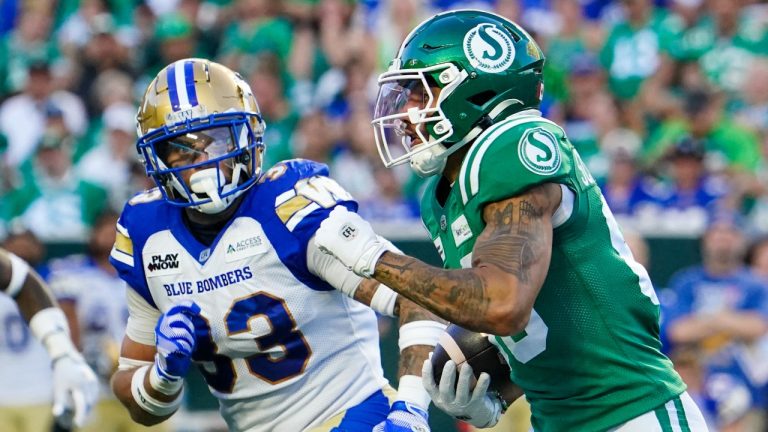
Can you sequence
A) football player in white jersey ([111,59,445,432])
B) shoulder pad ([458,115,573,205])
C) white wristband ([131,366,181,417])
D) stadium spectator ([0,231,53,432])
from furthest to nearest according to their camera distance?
stadium spectator ([0,231,53,432]), white wristband ([131,366,181,417]), football player in white jersey ([111,59,445,432]), shoulder pad ([458,115,573,205])

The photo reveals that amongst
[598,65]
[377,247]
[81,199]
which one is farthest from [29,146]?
[377,247]

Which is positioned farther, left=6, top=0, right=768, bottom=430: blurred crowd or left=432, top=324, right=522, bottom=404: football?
left=6, top=0, right=768, bottom=430: blurred crowd

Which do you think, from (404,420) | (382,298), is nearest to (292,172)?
(382,298)

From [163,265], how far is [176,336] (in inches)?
13.3

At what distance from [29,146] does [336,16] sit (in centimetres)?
268

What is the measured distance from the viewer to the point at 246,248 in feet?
13.2

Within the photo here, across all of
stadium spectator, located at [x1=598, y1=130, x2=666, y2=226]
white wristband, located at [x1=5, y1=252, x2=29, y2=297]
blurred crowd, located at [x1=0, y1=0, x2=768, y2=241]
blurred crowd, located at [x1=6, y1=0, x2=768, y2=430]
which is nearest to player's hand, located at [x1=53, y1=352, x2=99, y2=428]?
white wristband, located at [x1=5, y1=252, x2=29, y2=297]

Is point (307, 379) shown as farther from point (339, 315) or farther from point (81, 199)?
point (81, 199)

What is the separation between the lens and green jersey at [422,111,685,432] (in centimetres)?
338

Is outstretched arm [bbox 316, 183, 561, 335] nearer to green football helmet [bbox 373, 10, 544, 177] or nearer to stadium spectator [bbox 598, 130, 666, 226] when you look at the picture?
green football helmet [bbox 373, 10, 544, 177]

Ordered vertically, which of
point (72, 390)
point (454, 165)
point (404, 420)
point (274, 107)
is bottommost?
point (274, 107)

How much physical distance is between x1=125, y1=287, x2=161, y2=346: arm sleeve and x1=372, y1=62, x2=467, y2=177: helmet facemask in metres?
1.08

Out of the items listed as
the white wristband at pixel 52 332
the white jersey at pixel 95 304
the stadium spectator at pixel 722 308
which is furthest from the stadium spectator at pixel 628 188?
the white wristband at pixel 52 332

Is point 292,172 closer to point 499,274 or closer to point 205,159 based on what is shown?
point 205,159
